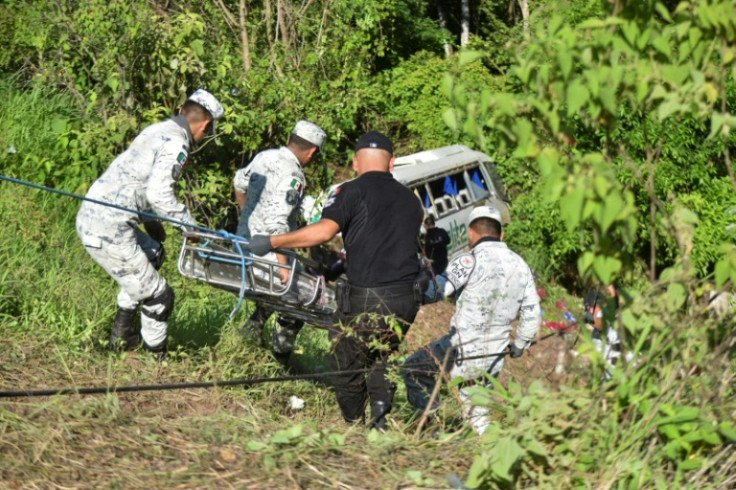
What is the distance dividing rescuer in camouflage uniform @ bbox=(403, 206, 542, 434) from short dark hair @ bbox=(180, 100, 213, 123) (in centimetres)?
182

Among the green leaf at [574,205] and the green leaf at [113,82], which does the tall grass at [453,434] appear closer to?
the green leaf at [574,205]

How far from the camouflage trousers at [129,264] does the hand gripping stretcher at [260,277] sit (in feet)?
1.28

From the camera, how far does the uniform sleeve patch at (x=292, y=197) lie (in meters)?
7.09

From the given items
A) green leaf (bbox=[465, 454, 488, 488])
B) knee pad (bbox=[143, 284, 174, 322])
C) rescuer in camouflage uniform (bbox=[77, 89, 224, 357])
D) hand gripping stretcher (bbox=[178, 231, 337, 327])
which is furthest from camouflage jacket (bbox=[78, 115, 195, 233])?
green leaf (bbox=[465, 454, 488, 488])

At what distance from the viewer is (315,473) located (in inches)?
172

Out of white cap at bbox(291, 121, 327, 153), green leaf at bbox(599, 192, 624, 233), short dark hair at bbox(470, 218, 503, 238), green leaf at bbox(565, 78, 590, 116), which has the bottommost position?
short dark hair at bbox(470, 218, 503, 238)

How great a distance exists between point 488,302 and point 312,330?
3.18 m

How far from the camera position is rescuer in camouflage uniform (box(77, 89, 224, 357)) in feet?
20.5

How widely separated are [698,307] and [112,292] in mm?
5027

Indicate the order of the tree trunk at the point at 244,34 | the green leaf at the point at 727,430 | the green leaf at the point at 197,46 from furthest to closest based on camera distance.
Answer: the tree trunk at the point at 244,34 → the green leaf at the point at 197,46 → the green leaf at the point at 727,430

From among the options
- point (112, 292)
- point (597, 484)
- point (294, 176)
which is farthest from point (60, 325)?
point (597, 484)

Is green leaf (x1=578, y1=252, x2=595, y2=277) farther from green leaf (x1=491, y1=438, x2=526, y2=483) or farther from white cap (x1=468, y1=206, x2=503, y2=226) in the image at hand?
white cap (x1=468, y1=206, x2=503, y2=226)

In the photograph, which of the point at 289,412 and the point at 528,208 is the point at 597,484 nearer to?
the point at 289,412

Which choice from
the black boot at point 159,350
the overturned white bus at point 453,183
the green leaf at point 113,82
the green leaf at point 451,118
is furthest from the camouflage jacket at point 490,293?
the overturned white bus at point 453,183
